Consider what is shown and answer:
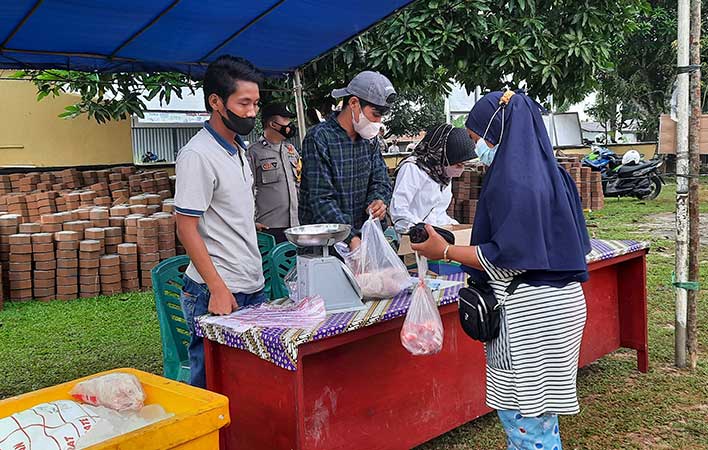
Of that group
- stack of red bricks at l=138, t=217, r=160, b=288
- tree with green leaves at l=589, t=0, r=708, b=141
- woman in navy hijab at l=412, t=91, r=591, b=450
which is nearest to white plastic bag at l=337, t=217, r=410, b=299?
woman in navy hijab at l=412, t=91, r=591, b=450

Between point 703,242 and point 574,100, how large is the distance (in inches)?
125

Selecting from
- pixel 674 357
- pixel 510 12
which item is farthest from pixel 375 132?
pixel 510 12

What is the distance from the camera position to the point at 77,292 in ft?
21.9

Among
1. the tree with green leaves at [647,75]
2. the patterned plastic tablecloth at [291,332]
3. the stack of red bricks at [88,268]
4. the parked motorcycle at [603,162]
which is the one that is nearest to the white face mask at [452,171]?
the patterned plastic tablecloth at [291,332]

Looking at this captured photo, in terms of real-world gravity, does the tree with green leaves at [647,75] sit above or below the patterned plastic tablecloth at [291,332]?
above

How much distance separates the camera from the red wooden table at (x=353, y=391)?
2531 millimetres

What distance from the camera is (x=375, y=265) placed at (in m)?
2.82

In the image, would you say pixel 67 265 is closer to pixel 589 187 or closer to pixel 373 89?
pixel 373 89

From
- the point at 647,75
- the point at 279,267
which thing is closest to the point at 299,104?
the point at 279,267

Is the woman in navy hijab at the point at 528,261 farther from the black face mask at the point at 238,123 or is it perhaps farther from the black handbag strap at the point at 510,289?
the black face mask at the point at 238,123

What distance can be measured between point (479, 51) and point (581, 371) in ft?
10.8

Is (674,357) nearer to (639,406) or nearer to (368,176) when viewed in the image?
(639,406)

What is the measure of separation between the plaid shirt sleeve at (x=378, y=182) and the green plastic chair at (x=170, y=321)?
100 cm

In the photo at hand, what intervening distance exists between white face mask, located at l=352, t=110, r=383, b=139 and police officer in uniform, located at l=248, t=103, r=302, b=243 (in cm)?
166
